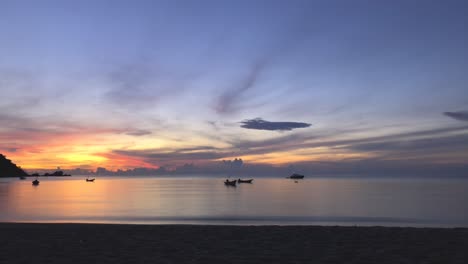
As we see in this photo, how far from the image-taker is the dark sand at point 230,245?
12.3 metres

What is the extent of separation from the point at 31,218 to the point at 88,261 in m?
35.1

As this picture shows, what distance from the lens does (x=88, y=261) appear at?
11820 mm

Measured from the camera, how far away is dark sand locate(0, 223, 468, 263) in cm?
1227

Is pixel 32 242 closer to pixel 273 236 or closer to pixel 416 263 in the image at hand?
pixel 273 236

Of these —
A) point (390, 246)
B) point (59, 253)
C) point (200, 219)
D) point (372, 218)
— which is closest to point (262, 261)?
point (390, 246)

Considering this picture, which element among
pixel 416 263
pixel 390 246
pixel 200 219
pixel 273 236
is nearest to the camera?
pixel 416 263

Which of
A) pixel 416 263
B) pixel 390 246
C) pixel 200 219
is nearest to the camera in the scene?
pixel 416 263

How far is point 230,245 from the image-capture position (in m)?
14.7

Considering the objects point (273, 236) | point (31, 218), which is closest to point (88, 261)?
point (273, 236)

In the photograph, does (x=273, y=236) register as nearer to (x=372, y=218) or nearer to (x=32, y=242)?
(x=32, y=242)

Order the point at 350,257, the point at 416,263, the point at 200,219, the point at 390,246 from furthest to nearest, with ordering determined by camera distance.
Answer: the point at 200,219 → the point at 390,246 → the point at 350,257 → the point at 416,263

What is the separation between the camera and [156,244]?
14.9m

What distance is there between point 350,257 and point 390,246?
2.85m

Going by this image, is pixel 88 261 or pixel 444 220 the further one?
pixel 444 220
